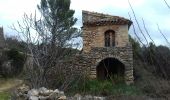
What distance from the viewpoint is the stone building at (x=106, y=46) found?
30.6 meters

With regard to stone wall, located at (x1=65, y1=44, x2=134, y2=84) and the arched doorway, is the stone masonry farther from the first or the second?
the arched doorway

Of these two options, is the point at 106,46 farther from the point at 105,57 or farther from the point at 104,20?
the point at 104,20

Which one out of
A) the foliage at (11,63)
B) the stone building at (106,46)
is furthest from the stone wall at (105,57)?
the foliage at (11,63)

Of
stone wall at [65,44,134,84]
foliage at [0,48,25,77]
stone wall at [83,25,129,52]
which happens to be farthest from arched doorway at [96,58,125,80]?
foliage at [0,48,25,77]

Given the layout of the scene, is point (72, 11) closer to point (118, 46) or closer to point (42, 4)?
point (42, 4)

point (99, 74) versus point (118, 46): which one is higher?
point (118, 46)

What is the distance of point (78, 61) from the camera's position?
30016mm

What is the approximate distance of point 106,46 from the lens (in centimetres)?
3125

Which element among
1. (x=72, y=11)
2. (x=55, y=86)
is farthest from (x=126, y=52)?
(x=55, y=86)

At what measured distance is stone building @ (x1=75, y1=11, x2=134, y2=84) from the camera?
30578 millimetres

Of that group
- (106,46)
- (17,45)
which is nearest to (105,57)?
(106,46)

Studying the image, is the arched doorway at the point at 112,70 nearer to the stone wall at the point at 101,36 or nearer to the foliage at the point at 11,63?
the stone wall at the point at 101,36

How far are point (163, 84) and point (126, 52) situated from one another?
27.0 meters

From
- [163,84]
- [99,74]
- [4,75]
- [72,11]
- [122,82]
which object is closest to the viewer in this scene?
[163,84]
